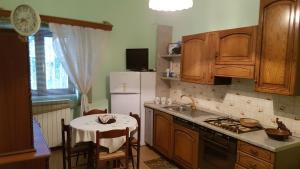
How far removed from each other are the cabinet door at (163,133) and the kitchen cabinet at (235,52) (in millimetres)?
1088

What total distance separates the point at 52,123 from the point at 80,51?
1.25 meters

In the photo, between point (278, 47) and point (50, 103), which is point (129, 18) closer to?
point (50, 103)

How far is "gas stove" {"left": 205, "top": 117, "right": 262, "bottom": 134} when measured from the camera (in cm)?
238

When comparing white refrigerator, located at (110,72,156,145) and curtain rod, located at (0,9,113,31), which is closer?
curtain rod, located at (0,9,113,31)

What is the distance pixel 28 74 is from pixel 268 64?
2.16 meters

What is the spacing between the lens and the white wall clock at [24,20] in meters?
1.61

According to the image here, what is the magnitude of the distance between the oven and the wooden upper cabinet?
655mm

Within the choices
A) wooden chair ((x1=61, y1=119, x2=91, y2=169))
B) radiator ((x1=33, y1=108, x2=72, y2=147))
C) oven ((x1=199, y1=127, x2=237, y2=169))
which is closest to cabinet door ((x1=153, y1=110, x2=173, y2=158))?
oven ((x1=199, y1=127, x2=237, y2=169))

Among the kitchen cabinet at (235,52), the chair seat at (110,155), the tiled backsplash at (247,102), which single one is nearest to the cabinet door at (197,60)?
the kitchen cabinet at (235,52)

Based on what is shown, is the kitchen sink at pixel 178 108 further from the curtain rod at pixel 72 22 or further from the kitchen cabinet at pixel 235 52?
the curtain rod at pixel 72 22

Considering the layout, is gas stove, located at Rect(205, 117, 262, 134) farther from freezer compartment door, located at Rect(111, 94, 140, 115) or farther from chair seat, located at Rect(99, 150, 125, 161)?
freezer compartment door, located at Rect(111, 94, 140, 115)

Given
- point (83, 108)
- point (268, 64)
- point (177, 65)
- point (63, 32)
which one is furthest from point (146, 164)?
point (63, 32)

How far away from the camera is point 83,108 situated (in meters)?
3.67

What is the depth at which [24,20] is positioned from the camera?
5.41 ft
